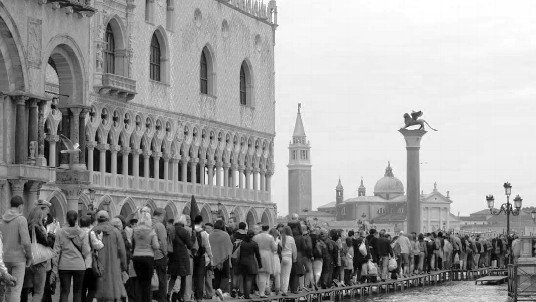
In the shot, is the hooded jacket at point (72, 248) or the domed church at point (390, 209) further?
the domed church at point (390, 209)

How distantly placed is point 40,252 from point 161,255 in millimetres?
2329

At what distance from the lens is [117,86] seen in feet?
155

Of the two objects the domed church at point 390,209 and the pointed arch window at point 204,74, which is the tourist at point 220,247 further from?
the domed church at point 390,209

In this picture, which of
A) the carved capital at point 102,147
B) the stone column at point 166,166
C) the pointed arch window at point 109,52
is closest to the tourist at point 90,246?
the carved capital at point 102,147

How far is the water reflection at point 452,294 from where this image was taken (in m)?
25.4

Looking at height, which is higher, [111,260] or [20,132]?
[20,132]

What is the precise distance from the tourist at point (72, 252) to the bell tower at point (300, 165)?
13271 centimetres

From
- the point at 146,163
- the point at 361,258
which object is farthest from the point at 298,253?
the point at 146,163

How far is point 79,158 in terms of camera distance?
1225 inches

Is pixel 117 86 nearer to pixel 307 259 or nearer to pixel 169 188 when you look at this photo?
pixel 169 188

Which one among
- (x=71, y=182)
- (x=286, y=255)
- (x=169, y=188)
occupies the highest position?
(x=169, y=188)

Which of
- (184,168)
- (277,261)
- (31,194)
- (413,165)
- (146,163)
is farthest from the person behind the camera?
(184,168)

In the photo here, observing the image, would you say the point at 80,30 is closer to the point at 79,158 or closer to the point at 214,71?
the point at 79,158

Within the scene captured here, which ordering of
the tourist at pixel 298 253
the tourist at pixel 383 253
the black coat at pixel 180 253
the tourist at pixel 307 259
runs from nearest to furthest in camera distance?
the black coat at pixel 180 253 < the tourist at pixel 298 253 < the tourist at pixel 307 259 < the tourist at pixel 383 253
